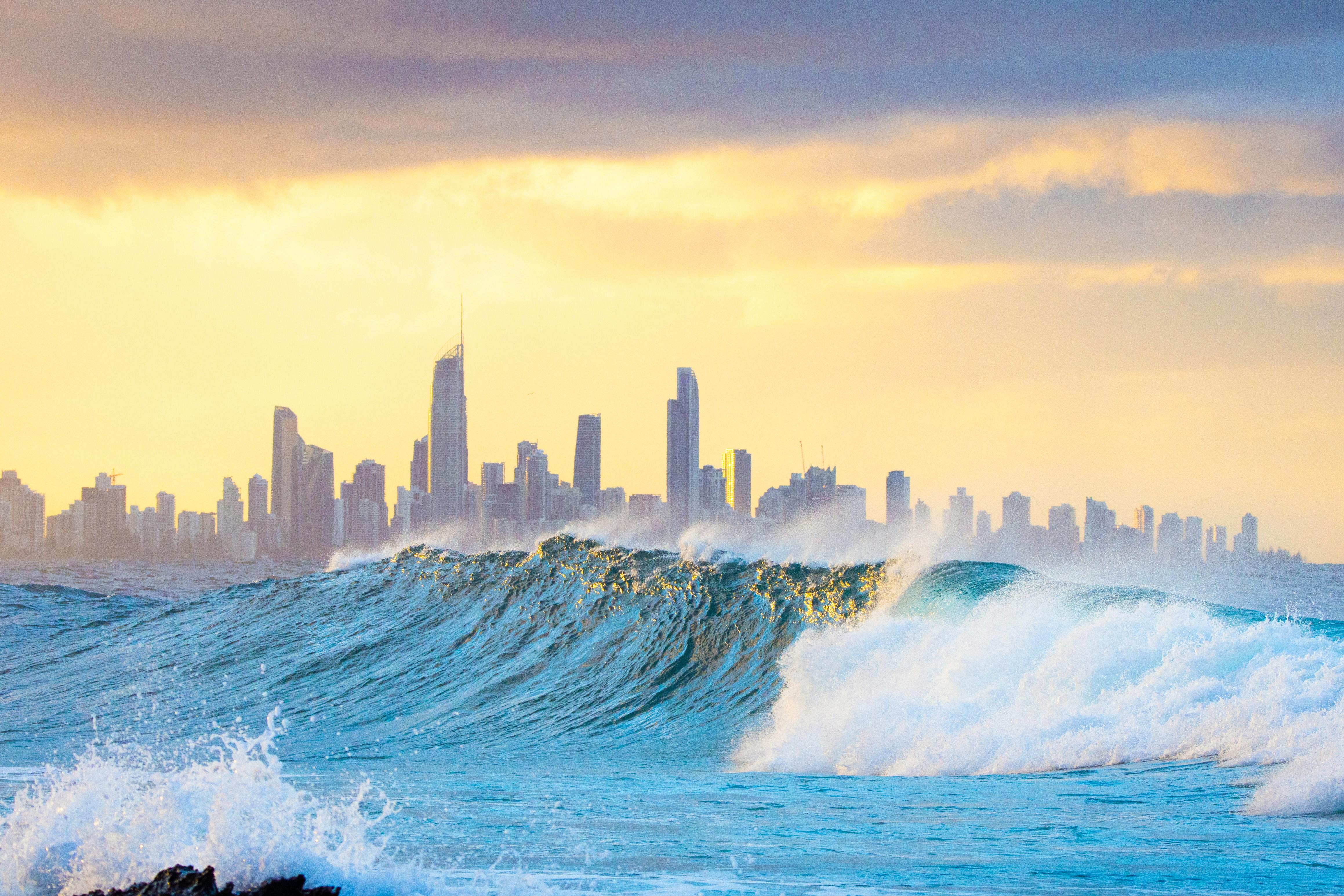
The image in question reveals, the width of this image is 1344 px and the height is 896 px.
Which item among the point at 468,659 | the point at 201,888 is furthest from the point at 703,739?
the point at 201,888

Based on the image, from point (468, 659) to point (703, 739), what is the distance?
7847 millimetres

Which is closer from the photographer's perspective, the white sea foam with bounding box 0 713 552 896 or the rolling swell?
the white sea foam with bounding box 0 713 552 896

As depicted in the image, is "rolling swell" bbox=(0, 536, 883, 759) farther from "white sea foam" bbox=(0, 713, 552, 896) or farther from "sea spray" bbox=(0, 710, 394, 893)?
"sea spray" bbox=(0, 710, 394, 893)

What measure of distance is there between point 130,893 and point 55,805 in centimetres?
162

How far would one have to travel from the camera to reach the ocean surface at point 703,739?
678cm

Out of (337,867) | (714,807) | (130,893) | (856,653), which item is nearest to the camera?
(130,893)

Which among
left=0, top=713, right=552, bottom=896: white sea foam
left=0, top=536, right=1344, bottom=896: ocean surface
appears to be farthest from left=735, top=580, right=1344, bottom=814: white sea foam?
left=0, top=713, right=552, bottom=896: white sea foam

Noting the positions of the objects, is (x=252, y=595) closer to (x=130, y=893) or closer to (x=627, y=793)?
(x=627, y=793)

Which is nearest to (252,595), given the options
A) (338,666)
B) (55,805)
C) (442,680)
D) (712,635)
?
(338,666)

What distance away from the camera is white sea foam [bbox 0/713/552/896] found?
577 centimetres

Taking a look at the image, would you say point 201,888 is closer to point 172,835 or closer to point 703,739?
point 172,835

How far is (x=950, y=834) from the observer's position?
8312mm

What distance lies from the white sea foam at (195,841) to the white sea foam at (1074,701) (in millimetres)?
5985

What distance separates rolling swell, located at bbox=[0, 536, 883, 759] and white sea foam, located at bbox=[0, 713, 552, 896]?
8.23 m
